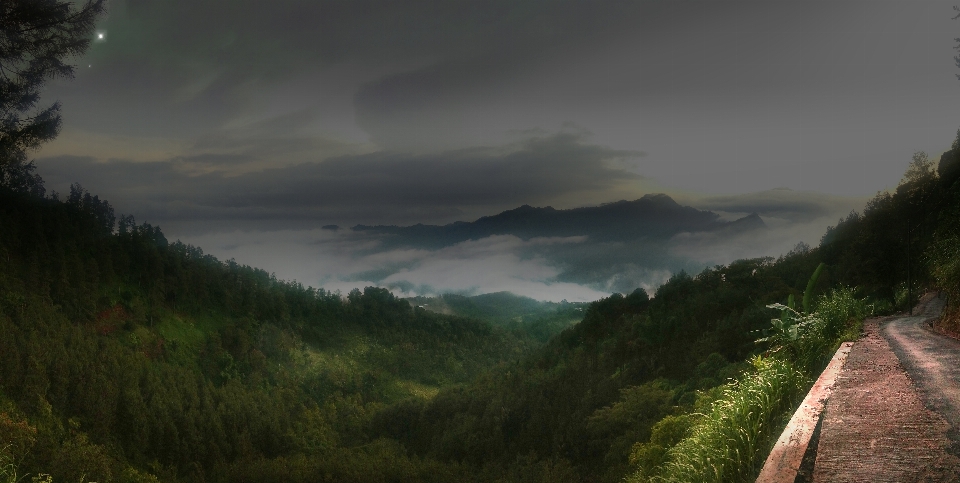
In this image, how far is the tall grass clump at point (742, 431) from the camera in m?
4.79

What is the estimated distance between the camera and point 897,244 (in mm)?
23469

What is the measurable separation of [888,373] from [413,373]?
143m

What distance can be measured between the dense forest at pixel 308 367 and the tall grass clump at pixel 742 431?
6.49 metres

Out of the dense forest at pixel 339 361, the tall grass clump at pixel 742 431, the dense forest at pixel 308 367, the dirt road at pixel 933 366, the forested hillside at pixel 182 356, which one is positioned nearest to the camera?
the dirt road at pixel 933 366

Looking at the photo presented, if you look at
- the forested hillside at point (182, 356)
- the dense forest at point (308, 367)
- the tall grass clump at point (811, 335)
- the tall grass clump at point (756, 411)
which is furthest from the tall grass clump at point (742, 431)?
the forested hillside at point (182, 356)

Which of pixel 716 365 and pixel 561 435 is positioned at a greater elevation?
pixel 716 365

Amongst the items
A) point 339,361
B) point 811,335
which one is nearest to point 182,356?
point 339,361

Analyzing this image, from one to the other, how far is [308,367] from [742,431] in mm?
139302

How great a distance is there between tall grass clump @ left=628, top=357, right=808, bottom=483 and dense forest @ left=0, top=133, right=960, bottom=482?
255 inches

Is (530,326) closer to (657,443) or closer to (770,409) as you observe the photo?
(657,443)

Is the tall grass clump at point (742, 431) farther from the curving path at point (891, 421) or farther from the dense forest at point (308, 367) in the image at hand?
the dense forest at point (308, 367)

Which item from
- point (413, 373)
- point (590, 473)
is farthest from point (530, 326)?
point (590, 473)

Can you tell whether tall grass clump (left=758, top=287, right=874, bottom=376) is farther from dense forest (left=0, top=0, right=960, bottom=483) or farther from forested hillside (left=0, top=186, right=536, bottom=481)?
forested hillside (left=0, top=186, right=536, bottom=481)

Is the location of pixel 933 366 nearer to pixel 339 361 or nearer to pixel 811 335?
pixel 811 335
